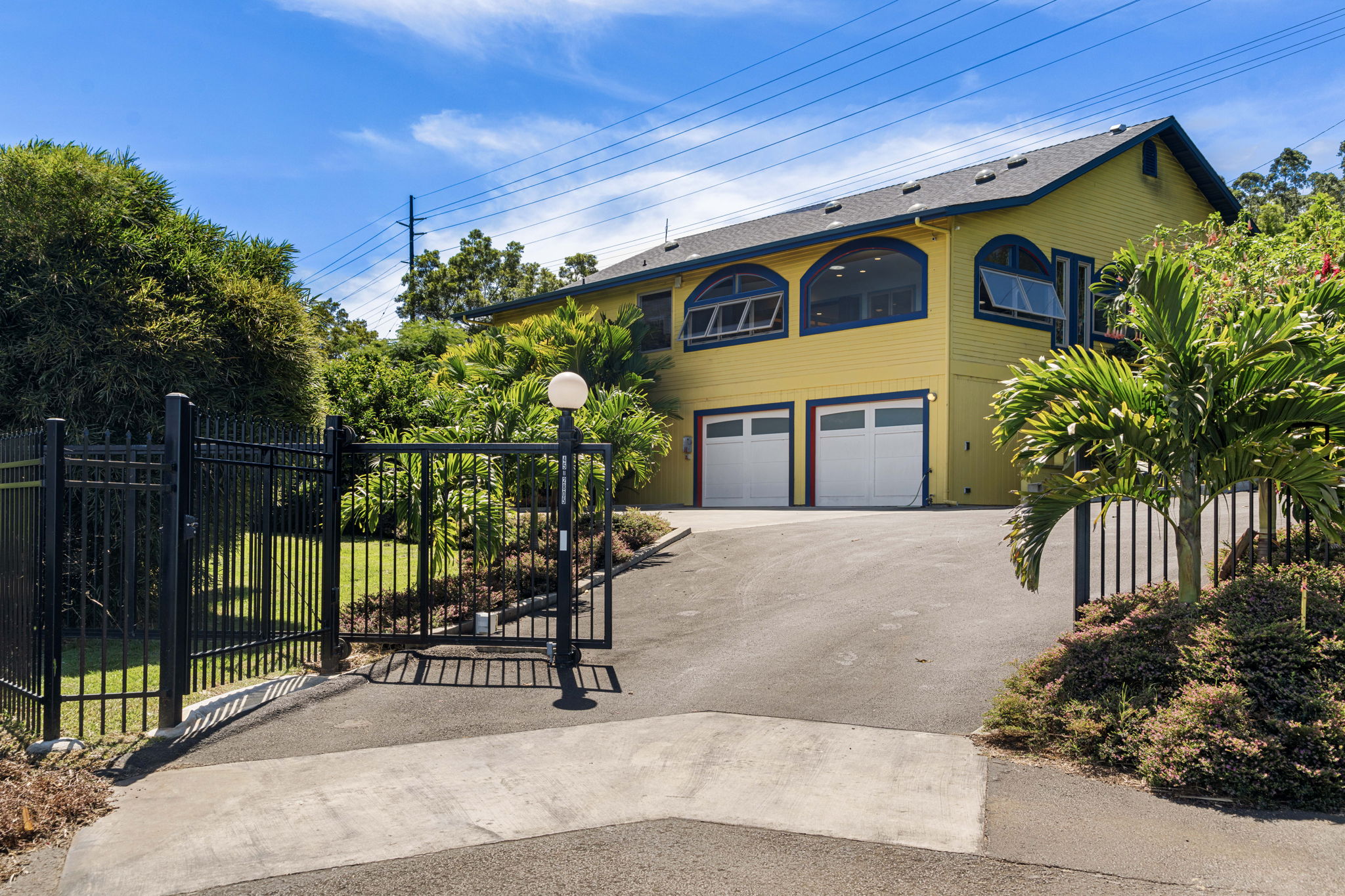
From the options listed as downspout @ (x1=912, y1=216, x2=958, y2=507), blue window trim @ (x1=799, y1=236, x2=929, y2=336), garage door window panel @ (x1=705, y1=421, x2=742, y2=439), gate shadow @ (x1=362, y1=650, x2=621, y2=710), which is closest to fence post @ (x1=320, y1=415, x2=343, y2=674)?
gate shadow @ (x1=362, y1=650, x2=621, y2=710)

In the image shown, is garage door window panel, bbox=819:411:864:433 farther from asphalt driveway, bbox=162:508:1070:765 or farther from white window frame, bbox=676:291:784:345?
asphalt driveway, bbox=162:508:1070:765

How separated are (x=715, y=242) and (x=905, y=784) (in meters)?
22.1

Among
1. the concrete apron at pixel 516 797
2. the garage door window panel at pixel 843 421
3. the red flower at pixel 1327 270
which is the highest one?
the red flower at pixel 1327 270

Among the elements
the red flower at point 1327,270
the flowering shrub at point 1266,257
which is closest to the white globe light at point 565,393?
the flowering shrub at point 1266,257

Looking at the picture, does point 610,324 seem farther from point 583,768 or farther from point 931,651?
point 583,768

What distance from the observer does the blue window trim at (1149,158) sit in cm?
2238

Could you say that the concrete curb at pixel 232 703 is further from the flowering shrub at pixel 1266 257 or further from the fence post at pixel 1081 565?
the flowering shrub at pixel 1266 257

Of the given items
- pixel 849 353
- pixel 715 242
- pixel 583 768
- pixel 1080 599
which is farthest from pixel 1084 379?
pixel 715 242

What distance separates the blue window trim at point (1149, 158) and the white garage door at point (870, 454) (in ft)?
28.1

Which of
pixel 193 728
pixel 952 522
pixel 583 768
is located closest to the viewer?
pixel 583 768

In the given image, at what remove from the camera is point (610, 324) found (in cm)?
2153

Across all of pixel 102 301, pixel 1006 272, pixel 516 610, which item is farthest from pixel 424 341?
pixel 516 610

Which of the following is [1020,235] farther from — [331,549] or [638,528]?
[331,549]

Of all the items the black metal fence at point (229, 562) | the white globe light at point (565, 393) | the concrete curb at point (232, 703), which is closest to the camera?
the black metal fence at point (229, 562)
